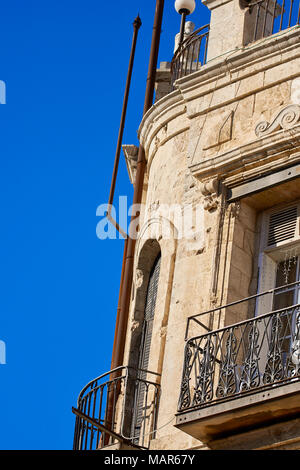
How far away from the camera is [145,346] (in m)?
15.4

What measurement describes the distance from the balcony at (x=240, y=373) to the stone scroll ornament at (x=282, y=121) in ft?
5.45

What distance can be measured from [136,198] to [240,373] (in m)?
4.01

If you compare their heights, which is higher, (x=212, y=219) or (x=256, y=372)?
(x=212, y=219)

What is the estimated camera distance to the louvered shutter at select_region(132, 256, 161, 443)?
1453 centimetres

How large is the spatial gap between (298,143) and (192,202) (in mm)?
1579

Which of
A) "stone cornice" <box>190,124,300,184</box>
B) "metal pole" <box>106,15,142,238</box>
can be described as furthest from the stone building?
"metal pole" <box>106,15,142,238</box>

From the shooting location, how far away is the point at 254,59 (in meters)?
14.7

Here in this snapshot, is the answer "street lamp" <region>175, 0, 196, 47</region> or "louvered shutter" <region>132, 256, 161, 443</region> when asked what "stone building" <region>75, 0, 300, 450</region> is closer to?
"louvered shutter" <region>132, 256, 161, 443</region>

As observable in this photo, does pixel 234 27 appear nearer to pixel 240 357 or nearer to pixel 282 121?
pixel 282 121

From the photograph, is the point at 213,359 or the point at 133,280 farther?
the point at 133,280

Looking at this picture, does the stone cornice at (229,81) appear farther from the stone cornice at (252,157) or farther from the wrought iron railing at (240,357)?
the wrought iron railing at (240,357)

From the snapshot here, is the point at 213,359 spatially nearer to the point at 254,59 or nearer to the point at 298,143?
the point at 298,143

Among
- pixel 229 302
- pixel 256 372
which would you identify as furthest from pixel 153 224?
pixel 256 372

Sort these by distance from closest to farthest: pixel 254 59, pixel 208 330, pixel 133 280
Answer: pixel 208 330 → pixel 254 59 → pixel 133 280
